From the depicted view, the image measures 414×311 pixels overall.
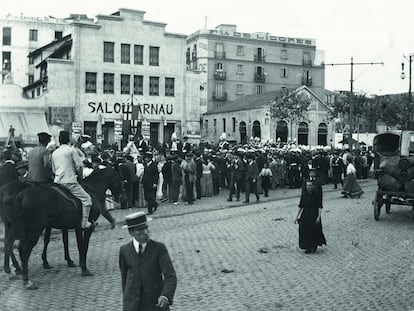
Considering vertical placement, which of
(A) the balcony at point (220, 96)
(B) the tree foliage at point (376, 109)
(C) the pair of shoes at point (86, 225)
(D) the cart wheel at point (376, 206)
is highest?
(A) the balcony at point (220, 96)

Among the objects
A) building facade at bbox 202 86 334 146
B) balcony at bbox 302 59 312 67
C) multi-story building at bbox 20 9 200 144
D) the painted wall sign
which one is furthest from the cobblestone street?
balcony at bbox 302 59 312 67

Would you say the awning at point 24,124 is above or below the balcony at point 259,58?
below

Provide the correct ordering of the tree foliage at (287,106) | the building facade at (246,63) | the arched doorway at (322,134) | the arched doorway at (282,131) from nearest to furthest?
1. the tree foliage at (287,106)
2. the arched doorway at (282,131)
3. the arched doorway at (322,134)
4. the building facade at (246,63)

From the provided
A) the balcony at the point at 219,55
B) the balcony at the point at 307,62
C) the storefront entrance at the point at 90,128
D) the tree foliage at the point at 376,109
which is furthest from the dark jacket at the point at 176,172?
the balcony at the point at 307,62

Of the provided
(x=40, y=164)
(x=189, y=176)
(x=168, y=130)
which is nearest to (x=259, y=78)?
(x=168, y=130)

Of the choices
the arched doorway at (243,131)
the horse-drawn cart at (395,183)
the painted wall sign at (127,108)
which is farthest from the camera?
the arched doorway at (243,131)

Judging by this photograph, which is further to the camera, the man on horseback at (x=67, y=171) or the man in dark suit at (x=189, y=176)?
the man in dark suit at (x=189, y=176)

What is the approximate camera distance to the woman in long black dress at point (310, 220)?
12.8 m

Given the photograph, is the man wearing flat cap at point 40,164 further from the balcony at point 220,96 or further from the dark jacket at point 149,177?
the balcony at point 220,96

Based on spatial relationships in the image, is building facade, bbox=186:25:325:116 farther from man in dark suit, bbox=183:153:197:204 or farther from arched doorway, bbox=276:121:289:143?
man in dark suit, bbox=183:153:197:204

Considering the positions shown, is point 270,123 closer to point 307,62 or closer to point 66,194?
point 307,62

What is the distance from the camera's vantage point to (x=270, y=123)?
5766 cm

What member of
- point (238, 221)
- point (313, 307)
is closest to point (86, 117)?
point (238, 221)

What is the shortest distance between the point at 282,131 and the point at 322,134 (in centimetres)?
547
